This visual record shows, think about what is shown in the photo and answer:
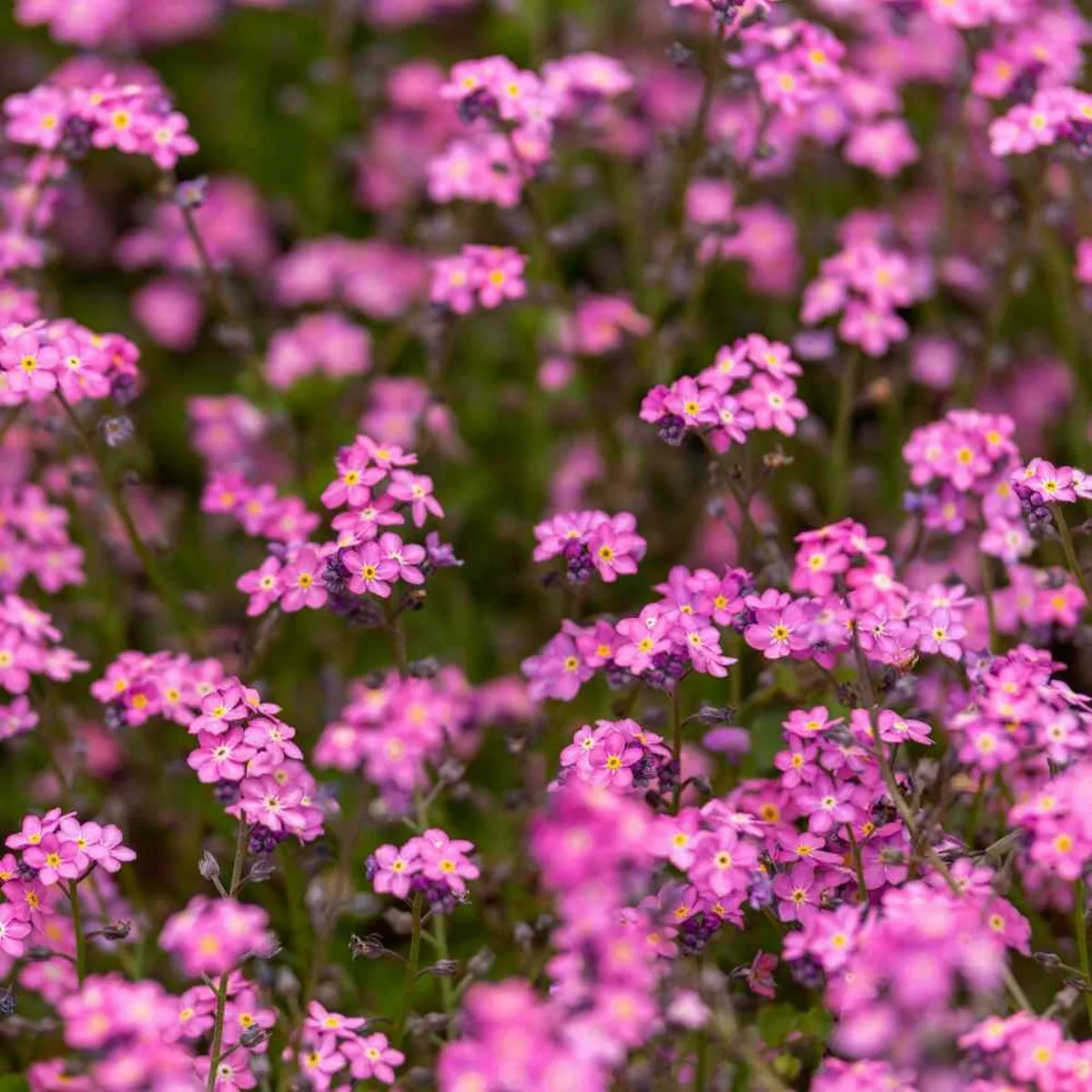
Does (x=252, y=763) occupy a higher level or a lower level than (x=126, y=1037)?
lower

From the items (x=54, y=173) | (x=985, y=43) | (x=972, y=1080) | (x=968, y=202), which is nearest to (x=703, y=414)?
(x=972, y=1080)

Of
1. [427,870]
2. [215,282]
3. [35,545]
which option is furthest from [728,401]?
[35,545]

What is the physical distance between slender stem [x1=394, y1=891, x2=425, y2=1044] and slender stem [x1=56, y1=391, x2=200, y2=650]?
146 centimetres

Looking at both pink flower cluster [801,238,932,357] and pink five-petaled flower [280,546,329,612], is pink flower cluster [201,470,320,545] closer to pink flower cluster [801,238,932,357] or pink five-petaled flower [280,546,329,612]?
pink five-petaled flower [280,546,329,612]

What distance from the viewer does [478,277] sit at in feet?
15.1

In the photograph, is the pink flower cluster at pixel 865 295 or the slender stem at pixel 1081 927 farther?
the pink flower cluster at pixel 865 295

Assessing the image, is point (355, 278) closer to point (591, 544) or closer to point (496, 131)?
point (496, 131)

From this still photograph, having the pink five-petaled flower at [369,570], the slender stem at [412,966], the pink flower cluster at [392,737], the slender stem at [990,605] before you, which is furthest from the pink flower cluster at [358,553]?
the slender stem at [990,605]

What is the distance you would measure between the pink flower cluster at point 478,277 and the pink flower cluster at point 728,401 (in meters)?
0.80

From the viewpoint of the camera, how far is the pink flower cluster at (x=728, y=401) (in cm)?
373

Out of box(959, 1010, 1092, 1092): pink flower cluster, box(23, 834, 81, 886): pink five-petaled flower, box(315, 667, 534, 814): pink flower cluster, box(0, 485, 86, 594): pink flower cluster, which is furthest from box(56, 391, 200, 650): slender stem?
box(959, 1010, 1092, 1092): pink flower cluster

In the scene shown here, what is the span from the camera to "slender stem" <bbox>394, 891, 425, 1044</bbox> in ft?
11.0

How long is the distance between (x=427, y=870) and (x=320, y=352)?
311 cm

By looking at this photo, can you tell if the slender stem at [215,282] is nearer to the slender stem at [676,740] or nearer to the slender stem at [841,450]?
the slender stem at [841,450]
